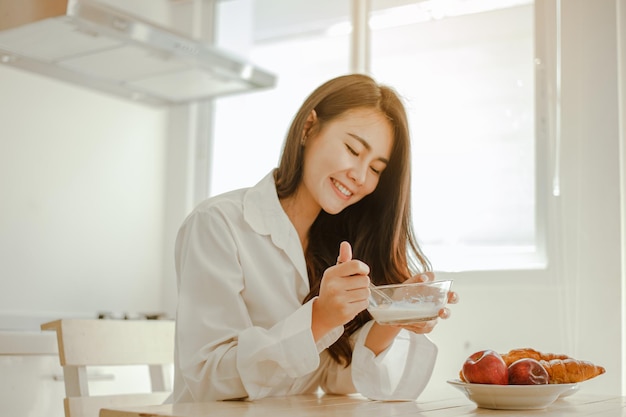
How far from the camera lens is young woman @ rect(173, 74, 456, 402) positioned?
1239 millimetres

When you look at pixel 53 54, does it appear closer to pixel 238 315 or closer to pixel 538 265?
pixel 238 315

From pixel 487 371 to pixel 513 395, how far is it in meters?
0.05

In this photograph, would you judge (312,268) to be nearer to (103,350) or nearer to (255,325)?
(255,325)

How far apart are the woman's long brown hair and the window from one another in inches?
30.4

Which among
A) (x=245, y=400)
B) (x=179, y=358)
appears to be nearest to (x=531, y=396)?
(x=245, y=400)

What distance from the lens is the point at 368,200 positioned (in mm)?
1791

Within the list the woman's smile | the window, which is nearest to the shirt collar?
the woman's smile

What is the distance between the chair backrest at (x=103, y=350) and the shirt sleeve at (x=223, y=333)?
6.6 inches

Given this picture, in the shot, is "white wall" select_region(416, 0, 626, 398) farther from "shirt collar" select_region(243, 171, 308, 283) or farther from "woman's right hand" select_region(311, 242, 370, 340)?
"woman's right hand" select_region(311, 242, 370, 340)

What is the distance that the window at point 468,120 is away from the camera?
248 centimetres

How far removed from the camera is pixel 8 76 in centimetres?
273

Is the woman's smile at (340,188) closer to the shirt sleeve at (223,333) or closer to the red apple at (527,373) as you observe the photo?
the shirt sleeve at (223,333)

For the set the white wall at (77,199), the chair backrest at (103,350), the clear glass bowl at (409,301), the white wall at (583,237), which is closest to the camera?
the clear glass bowl at (409,301)

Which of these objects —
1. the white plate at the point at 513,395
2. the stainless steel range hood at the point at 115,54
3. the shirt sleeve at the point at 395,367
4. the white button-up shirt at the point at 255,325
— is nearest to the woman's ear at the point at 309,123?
the white button-up shirt at the point at 255,325
